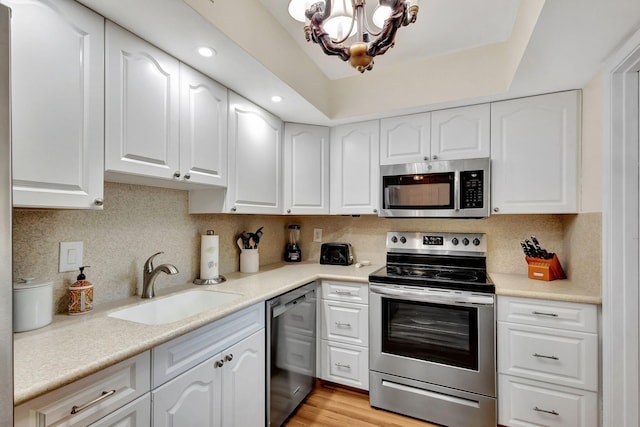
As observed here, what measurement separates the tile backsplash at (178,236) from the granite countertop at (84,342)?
20cm

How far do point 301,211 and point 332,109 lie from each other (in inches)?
33.2

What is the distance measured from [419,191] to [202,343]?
169 cm

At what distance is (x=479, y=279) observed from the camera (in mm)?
1983

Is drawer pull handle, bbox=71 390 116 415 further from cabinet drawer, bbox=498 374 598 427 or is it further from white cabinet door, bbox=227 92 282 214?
cabinet drawer, bbox=498 374 598 427

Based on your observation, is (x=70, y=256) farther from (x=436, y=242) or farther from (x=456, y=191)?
(x=436, y=242)

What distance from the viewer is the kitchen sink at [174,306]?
4.83 ft

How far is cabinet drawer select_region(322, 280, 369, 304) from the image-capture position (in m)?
2.14

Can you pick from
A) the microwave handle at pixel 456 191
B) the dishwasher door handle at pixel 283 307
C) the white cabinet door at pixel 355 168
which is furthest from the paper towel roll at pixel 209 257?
the microwave handle at pixel 456 191

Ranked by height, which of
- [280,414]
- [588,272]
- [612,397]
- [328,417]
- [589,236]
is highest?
[589,236]

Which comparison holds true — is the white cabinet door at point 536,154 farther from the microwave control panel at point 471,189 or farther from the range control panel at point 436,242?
the range control panel at point 436,242

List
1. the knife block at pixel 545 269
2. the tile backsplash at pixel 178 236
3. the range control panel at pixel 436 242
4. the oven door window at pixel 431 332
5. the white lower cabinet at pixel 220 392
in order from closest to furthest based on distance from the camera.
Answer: the white lower cabinet at pixel 220 392 < the tile backsplash at pixel 178 236 < the oven door window at pixel 431 332 < the knife block at pixel 545 269 < the range control panel at pixel 436 242

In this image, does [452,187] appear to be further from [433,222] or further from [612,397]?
[612,397]

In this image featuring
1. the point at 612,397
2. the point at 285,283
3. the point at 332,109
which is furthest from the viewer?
the point at 332,109

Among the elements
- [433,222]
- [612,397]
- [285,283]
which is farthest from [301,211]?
[612,397]
